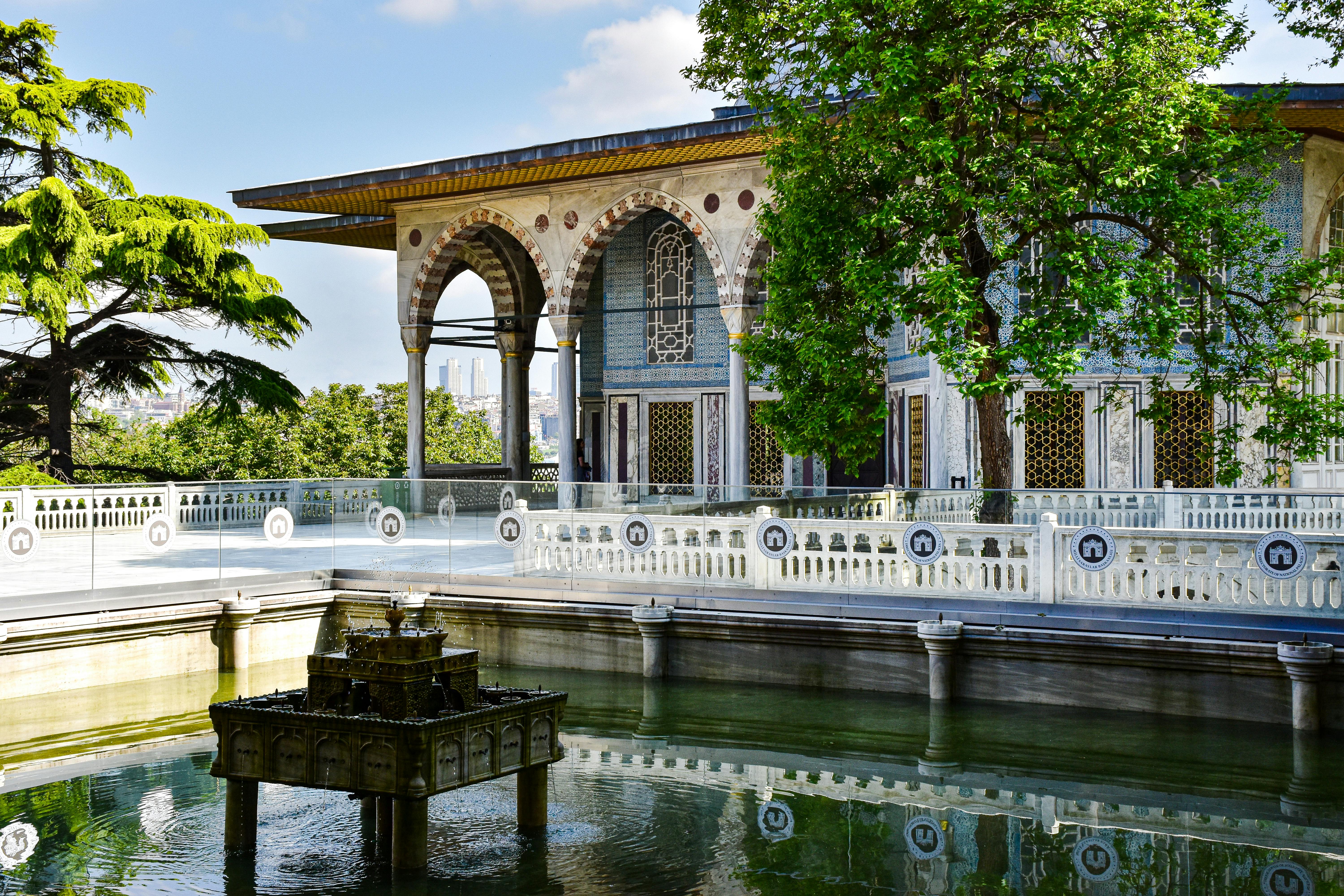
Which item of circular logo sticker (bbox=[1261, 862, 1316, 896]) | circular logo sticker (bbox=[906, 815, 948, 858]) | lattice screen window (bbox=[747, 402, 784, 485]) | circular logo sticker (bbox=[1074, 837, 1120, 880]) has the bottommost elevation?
circular logo sticker (bbox=[1261, 862, 1316, 896])

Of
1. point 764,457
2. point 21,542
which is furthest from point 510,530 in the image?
point 764,457

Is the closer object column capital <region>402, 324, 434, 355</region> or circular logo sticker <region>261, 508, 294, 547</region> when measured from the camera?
circular logo sticker <region>261, 508, 294, 547</region>

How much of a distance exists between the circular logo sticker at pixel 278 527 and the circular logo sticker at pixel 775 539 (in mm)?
4290

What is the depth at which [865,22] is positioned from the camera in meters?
10.2

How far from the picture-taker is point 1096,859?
577 cm

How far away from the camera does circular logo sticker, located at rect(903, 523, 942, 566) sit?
9.06 metres

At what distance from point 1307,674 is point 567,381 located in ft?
36.3

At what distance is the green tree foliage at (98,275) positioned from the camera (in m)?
17.2

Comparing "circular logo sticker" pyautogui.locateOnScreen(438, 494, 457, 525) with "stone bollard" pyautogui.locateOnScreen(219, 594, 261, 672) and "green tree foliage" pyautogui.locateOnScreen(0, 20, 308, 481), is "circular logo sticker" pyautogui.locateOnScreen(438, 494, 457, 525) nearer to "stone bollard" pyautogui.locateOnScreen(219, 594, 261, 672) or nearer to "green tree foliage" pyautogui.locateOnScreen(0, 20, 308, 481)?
"stone bollard" pyautogui.locateOnScreen(219, 594, 261, 672)

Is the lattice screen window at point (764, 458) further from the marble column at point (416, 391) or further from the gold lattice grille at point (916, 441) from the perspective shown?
the marble column at point (416, 391)

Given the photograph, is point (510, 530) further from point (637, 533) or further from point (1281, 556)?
point (1281, 556)

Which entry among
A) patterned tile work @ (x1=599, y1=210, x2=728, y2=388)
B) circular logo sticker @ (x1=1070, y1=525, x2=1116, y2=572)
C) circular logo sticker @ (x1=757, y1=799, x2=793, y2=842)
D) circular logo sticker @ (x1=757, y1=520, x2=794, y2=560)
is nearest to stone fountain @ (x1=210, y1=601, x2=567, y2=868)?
circular logo sticker @ (x1=757, y1=799, x2=793, y2=842)

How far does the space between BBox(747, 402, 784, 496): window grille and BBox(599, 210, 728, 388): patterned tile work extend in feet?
2.79

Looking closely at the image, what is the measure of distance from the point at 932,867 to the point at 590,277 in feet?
43.6
